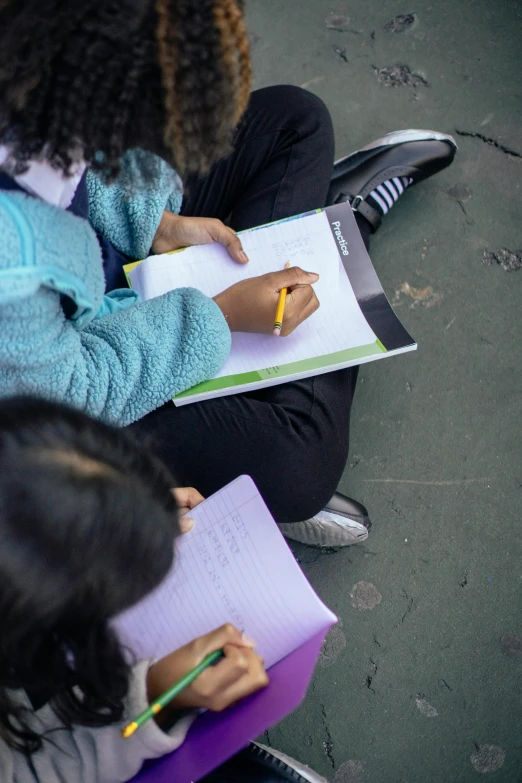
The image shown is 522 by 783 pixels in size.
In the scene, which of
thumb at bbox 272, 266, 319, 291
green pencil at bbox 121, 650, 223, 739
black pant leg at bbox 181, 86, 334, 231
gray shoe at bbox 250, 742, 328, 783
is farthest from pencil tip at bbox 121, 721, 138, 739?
black pant leg at bbox 181, 86, 334, 231

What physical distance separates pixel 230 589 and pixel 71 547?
0.84 ft

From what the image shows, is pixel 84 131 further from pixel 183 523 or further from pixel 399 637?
pixel 399 637

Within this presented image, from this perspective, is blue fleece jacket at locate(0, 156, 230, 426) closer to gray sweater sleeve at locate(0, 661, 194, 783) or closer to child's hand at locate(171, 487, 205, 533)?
child's hand at locate(171, 487, 205, 533)

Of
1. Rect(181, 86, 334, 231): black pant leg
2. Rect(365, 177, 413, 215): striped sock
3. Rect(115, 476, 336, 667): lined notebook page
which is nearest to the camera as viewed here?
Rect(115, 476, 336, 667): lined notebook page

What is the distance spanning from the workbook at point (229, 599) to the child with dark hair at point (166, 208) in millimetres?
144

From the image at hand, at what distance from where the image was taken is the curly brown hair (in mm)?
448

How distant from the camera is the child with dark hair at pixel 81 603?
48 cm

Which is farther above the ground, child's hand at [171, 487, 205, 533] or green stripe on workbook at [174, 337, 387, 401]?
green stripe on workbook at [174, 337, 387, 401]

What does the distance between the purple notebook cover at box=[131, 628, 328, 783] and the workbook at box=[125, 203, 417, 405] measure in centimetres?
36

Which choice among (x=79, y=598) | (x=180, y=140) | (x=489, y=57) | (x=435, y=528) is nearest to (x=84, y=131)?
(x=180, y=140)

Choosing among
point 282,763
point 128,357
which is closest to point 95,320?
point 128,357

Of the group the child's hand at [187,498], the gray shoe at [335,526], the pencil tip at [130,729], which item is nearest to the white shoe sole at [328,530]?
the gray shoe at [335,526]

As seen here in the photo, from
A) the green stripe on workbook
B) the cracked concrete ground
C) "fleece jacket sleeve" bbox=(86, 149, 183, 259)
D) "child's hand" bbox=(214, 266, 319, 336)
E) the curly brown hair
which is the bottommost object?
the cracked concrete ground

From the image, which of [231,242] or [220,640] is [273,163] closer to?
[231,242]
